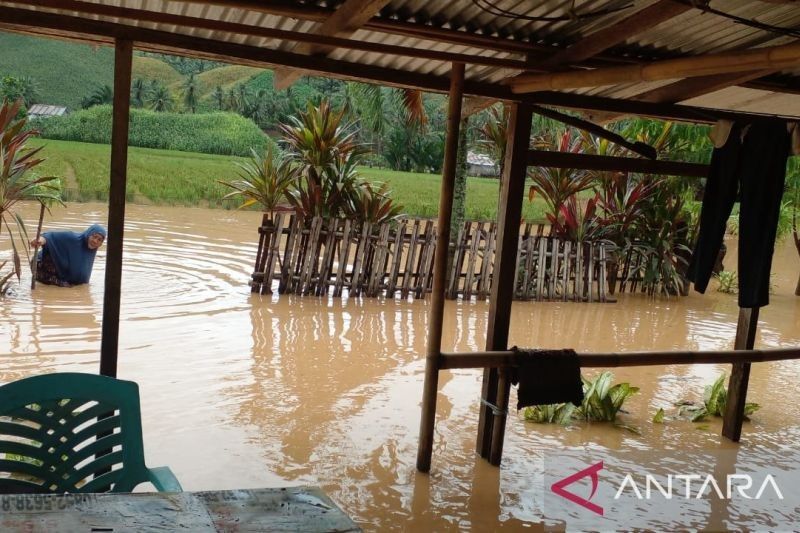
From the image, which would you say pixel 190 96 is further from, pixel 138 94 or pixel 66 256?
pixel 66 256

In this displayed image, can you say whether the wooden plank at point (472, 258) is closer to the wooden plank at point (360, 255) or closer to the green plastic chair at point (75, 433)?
the wooden plank at point (360, 255)

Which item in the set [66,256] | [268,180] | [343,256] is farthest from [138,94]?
[343,256]

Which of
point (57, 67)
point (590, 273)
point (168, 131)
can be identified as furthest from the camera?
point (57, 67)

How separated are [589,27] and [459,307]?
6534mm

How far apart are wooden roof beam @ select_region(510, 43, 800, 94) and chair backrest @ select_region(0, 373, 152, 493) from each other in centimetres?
266

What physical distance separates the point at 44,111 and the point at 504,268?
43.9 m

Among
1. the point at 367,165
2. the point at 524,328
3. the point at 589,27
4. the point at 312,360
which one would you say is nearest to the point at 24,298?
the point at 312,360

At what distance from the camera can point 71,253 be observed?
9.36 metres

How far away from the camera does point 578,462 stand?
16.4 feet

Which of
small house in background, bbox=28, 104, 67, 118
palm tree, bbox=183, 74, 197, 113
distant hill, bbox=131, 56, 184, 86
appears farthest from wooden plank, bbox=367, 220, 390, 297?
distant hill, bbox=131, 56, 184, 86

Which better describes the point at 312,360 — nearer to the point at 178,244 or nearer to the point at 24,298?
the point at 24,298

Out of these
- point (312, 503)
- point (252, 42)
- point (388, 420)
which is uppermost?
point (252, 42)

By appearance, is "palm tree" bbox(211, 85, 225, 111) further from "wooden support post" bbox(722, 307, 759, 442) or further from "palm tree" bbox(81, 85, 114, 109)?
"wooden support post" bbox(722, 307, 759, 442)

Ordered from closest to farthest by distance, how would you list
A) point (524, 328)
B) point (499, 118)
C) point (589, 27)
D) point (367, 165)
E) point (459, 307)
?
point (589, 27) < point (524, 328) < point (459, 307) < point (499, 118) < point (367, 165)
